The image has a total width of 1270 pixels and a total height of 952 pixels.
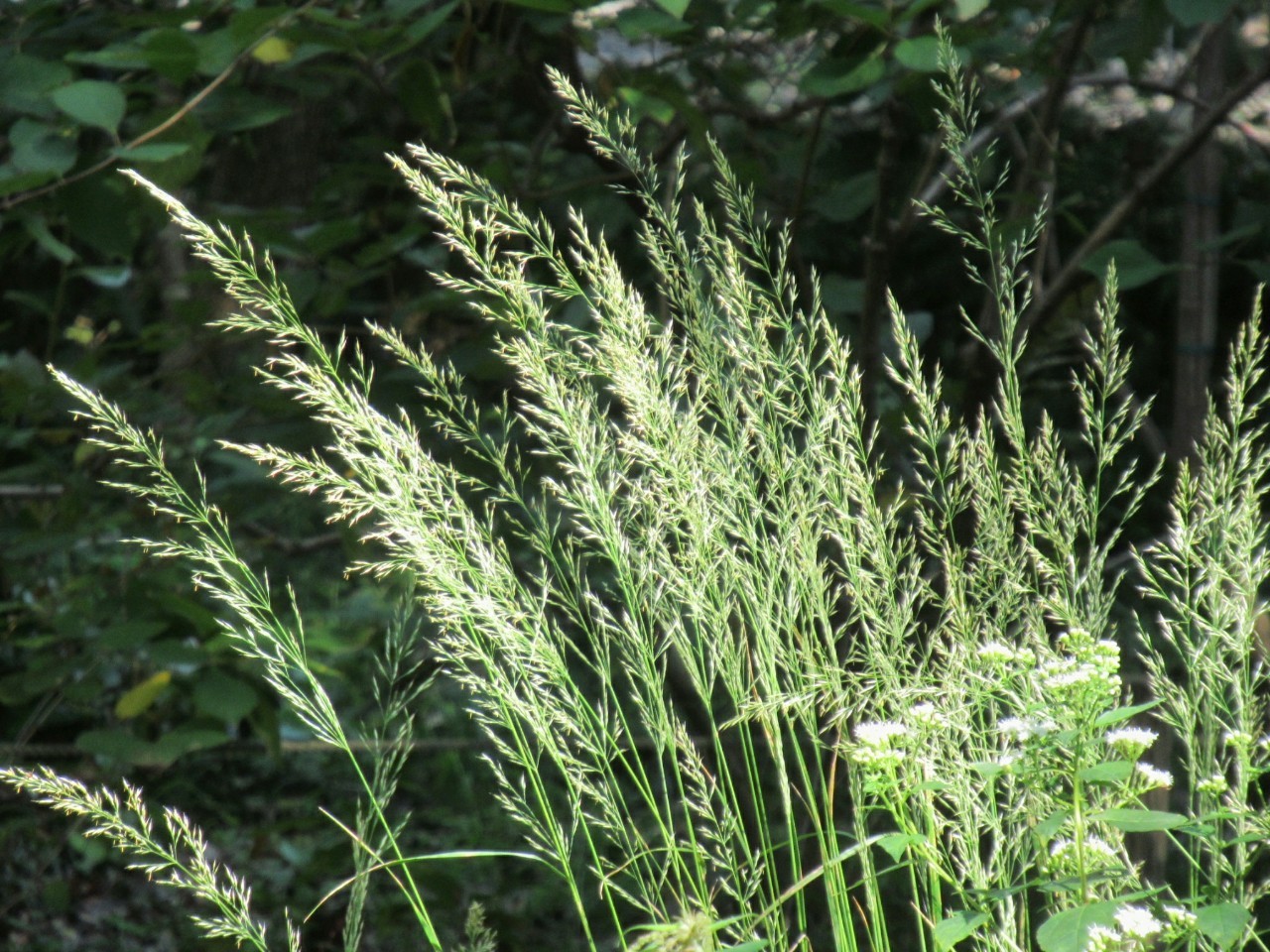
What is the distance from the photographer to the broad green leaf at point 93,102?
139 cm

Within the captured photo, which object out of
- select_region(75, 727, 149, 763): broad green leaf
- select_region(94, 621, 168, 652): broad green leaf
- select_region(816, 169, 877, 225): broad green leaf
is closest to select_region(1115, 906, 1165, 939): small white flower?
select_region(816, 169, 877, 225): broad green leaf

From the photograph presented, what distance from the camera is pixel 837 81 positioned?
156 centimetres

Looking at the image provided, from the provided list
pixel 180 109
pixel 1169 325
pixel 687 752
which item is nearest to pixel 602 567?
pixel 180 109

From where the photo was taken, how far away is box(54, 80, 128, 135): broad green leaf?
1.39 metres

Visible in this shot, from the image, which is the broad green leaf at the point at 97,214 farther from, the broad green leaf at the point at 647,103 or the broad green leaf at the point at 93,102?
the broad green leaf at the point at 647,103

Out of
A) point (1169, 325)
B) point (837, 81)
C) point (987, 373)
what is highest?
point (837, 81)

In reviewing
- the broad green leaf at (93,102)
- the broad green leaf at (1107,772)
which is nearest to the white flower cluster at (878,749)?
the broad green leaf at (1107,772)

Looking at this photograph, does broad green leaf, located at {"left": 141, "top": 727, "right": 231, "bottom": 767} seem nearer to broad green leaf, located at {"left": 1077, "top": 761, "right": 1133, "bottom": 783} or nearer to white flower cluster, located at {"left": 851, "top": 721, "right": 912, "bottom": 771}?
white flower cluster, located at {"left": 851, "top": 721, "right": 912, "bottom": 771}

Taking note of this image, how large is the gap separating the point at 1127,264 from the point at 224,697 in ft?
4.75

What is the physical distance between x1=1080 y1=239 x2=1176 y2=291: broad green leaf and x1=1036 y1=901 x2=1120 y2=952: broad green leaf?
111 centimetres

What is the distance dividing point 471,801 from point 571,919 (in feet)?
1.57

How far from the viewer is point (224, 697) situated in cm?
185

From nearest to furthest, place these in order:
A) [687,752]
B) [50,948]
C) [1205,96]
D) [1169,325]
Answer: [687,752] → [1205,96] → [50,948] → [1169,325]

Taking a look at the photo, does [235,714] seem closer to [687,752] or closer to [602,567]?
[602,567]
